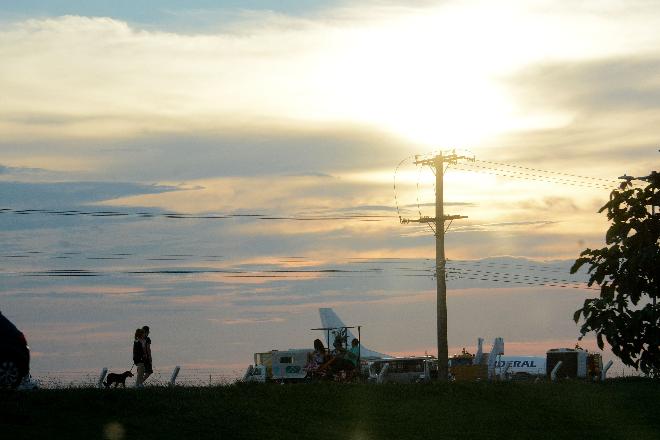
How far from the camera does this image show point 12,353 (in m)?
19.9

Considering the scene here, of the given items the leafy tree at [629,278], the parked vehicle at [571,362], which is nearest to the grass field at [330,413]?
the leafy tree at [629,278]

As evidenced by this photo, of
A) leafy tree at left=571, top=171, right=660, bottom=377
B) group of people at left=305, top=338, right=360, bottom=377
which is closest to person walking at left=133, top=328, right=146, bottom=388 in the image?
group of people at left=305, top=338, right=360, bottom=377

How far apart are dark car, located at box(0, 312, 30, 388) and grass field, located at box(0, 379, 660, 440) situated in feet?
1.91

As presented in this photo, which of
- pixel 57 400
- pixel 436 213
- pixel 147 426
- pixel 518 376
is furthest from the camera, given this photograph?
pixel 518 376

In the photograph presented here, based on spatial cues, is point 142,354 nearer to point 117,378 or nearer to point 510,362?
point 117,378

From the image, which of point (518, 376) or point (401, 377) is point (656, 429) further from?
point (518, 376)

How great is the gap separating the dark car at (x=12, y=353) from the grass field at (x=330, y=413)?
0.58m

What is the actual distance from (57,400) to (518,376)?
49.0 meters

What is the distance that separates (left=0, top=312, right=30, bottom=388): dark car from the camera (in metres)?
19.9

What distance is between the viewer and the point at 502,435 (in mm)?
23734

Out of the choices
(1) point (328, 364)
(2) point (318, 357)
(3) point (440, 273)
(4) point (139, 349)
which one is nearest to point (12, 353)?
(4) point (139, 349)

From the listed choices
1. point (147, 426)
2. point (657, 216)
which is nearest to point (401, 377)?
point (147, 426)

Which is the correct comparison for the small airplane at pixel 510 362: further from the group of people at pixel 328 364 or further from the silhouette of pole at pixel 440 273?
the group of people at pixel 328 364

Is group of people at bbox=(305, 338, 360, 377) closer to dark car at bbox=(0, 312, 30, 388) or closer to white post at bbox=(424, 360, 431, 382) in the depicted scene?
dark car at bbox=(0, 312, 30, 388)
